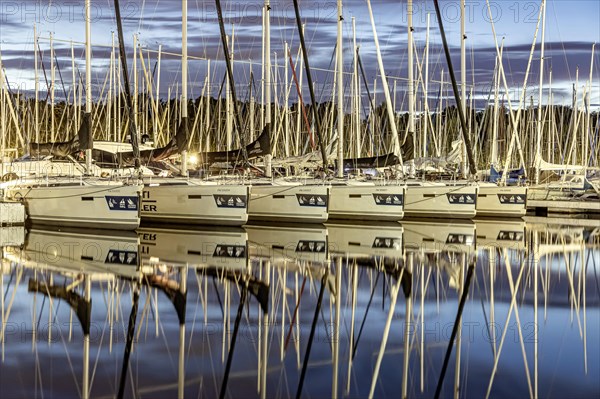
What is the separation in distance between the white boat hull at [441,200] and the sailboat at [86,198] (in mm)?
13733

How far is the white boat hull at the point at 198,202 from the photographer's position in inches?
1253

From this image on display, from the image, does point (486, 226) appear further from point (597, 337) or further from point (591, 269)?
point (597, 337)

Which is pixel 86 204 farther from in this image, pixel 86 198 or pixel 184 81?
pixel 184 81

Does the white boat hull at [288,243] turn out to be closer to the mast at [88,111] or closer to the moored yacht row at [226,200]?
the moored yacht row at [226,200]

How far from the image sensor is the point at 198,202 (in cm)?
3228

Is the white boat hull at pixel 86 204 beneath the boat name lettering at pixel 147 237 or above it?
above

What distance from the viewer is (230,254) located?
2355 cm

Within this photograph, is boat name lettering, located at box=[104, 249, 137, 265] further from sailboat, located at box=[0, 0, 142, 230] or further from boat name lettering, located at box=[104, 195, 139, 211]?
sailboat, located at box=[0, 0, 142, 230]

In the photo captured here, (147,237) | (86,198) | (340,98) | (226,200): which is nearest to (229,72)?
(226,200)

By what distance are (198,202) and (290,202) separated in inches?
150

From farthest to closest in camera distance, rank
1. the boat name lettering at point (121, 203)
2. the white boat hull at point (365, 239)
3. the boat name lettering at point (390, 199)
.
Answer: the boat name lettering at point (390, 199), the boat name lettering at point (121, 203), the white boat hull at point (365, 239)

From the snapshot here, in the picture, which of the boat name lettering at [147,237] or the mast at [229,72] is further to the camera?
the mast at [229,72]

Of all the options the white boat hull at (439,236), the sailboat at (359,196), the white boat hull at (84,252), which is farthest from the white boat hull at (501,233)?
the white boat hull at (84,252)

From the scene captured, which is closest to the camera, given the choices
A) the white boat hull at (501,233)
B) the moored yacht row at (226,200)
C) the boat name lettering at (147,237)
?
the boat name lettering at (147,237)
